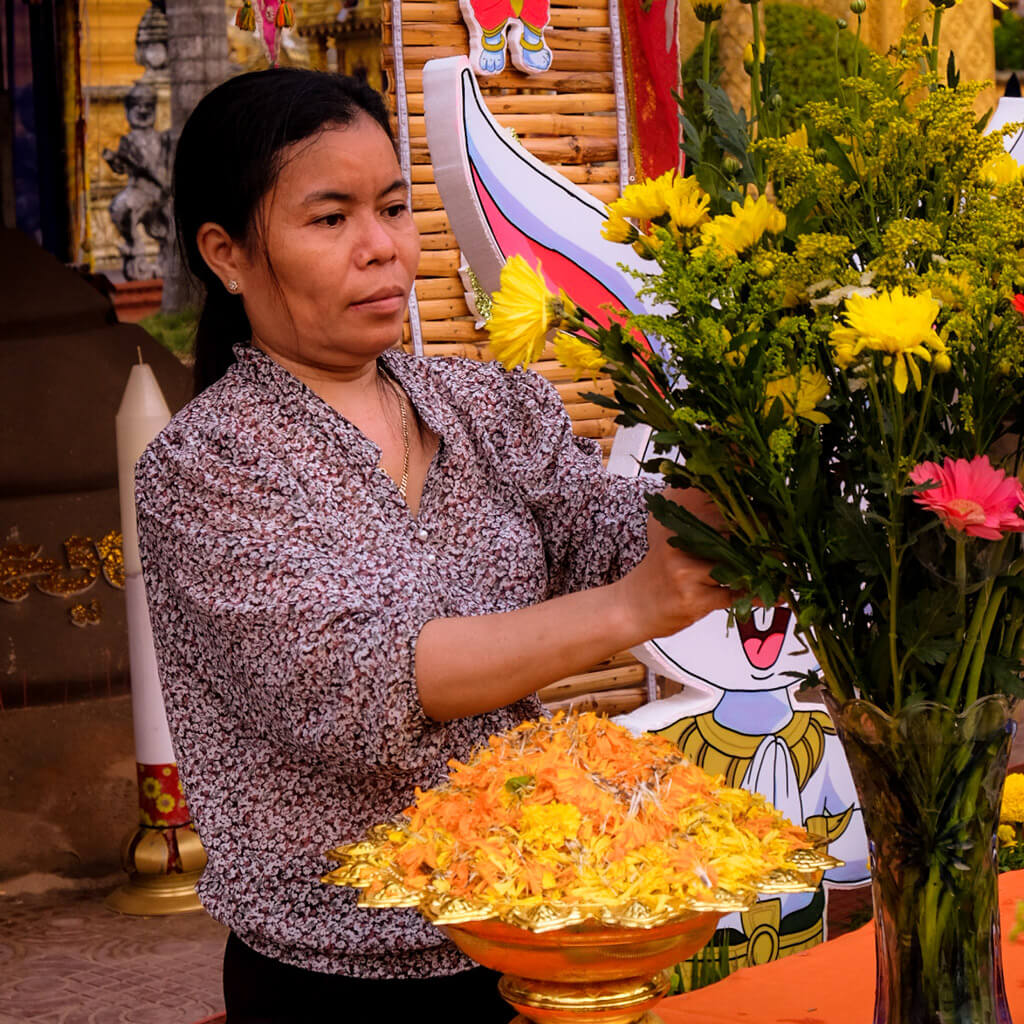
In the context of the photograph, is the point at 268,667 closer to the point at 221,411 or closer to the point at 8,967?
the point at 221,411

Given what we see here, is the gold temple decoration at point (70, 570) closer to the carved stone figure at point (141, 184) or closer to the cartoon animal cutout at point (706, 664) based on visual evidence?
the carved stone figure at point (141, 184)

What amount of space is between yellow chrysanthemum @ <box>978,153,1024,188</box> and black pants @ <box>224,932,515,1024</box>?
85cm

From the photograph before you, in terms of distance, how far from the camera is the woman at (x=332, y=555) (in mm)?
1129

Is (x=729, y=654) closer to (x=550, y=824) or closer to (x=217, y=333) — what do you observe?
(x=217, y=333)

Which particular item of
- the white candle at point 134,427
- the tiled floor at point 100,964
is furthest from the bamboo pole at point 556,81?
the tiled floor at point 100,964

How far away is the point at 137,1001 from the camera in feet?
10.1

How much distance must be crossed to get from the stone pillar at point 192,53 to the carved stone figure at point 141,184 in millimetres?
99

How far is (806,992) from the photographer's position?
126cm

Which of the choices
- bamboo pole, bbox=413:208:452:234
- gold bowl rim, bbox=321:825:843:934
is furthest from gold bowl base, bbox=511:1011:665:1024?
bamboo pole, bbox=413:208:452:234

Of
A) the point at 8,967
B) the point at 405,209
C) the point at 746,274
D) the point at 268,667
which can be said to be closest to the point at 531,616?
the point at 268,667

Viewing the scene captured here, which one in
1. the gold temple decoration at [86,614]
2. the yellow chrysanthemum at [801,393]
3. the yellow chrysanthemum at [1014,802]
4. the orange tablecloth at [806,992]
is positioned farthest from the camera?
the gold temple decoration at [86,614]

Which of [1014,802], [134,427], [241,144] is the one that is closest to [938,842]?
[241,144]

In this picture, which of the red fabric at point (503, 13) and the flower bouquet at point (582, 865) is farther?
the red fabric at point (503, 13)

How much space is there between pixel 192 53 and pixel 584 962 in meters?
5.44
